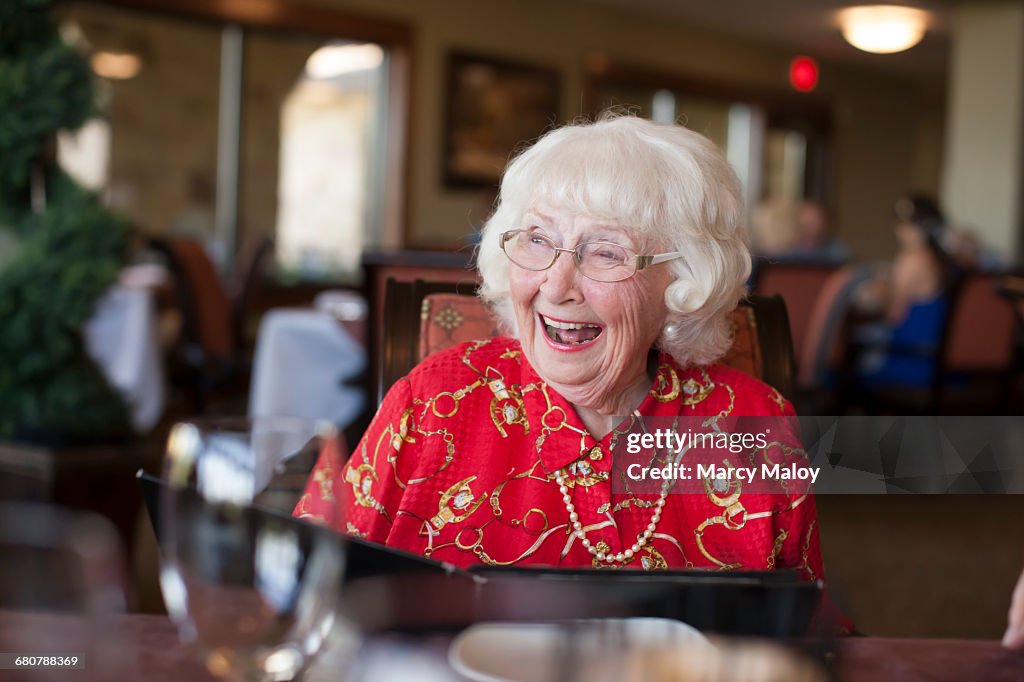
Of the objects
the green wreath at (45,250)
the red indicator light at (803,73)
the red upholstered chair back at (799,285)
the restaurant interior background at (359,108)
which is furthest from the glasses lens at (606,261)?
the red indicator light at (803,73)

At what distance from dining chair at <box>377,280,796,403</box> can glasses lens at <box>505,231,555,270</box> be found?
200 mm

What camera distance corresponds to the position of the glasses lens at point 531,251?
1.32m

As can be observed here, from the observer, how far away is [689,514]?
127 cm

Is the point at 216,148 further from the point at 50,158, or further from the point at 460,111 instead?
the point at 50,158

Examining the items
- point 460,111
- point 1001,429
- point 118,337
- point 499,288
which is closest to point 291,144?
point 460,111

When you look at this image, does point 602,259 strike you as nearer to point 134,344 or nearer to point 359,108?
point 134,344

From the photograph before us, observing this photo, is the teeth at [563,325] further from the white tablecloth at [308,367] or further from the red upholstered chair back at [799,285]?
the red upholstered chair back at [799,285]

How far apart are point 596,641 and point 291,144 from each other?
7950mm

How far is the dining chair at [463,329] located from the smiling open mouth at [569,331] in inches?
7.8

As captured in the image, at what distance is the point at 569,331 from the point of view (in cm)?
134

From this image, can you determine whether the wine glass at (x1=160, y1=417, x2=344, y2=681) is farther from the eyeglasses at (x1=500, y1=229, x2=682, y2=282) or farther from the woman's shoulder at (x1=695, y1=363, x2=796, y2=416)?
the woman's shoulder at (x1=695, y1=363, x2=796, y2=416)

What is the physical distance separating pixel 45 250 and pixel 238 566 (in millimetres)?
2419

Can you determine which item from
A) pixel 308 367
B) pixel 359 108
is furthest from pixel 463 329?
pixel 359 108

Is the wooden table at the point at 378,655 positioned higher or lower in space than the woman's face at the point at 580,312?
lower
